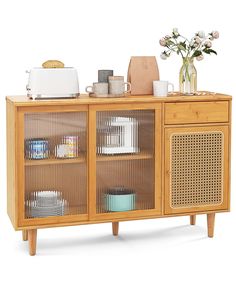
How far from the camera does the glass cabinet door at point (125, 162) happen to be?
612 centimetres

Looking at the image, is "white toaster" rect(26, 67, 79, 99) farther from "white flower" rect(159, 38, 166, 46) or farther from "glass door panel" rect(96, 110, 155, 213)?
"white flower" rect(159, 38, 166, 46)

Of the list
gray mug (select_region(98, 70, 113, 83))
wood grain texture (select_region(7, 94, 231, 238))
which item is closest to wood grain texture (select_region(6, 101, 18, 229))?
wood grain texture (select_region(7, 94, 231, 238))

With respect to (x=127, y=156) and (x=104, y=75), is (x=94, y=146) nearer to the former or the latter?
(x=127, y=156)

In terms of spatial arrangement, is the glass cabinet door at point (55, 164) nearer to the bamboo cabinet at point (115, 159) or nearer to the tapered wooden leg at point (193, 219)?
the bamboo cabinet at point (115, 159)

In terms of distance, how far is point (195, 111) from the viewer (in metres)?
6.23

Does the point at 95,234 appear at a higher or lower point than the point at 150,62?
lower

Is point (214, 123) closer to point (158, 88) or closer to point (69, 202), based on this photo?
point (158, 88)

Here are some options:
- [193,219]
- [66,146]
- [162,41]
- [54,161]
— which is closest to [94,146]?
[66,146]

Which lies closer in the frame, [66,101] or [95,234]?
[66,101]

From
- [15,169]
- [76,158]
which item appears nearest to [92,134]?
[76,158]

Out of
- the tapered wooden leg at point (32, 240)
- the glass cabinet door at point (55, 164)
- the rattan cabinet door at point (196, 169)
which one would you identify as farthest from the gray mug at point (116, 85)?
the tapered wooden leg at point (32, 240)

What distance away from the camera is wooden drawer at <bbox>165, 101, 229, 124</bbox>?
6.18m

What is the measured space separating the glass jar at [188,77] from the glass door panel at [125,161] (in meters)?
0.43

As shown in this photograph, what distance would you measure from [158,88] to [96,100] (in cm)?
55
